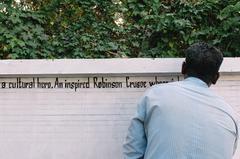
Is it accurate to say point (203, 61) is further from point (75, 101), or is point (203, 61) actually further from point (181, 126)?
point (75, 101)

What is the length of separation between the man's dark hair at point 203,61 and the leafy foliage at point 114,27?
2.06m

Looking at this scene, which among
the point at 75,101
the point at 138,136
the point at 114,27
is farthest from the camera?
the point at 114,27

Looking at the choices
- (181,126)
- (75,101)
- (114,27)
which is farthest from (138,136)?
(114,27)

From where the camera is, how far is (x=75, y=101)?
11.8 ft

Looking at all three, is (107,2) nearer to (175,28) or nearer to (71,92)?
(175,28)

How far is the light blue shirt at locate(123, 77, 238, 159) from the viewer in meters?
2.36

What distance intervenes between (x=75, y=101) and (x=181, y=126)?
4.56 ft

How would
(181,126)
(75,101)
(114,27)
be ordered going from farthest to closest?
(114,27), (75,101), (181,126)

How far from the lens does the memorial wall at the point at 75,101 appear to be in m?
3.56

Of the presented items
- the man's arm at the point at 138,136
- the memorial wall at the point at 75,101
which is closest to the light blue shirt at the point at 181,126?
the man's arm at the point at 138,136

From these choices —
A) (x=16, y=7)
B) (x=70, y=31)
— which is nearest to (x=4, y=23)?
(x=16, y=7)

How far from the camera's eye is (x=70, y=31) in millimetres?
5012

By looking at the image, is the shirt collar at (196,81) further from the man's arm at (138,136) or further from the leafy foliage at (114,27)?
the leafy foliage at (114,27)

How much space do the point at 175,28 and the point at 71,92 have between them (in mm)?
1572
